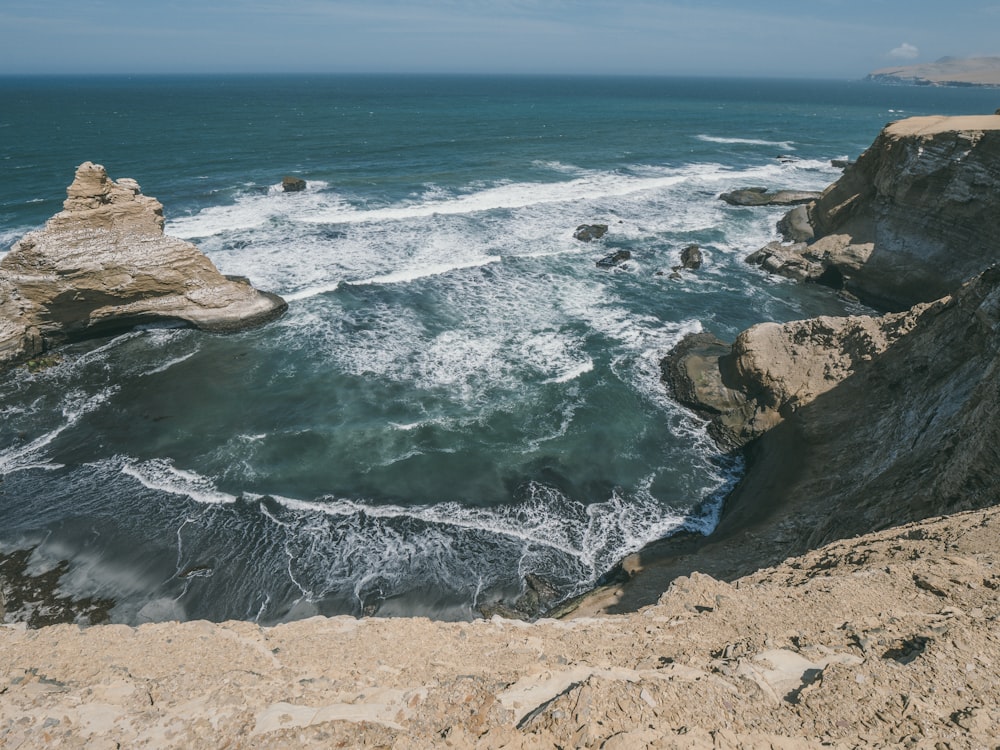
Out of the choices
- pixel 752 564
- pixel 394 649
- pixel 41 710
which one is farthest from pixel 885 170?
pixel 41 710

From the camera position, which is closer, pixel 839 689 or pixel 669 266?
pixel 839 689

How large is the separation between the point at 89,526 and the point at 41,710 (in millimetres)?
10886

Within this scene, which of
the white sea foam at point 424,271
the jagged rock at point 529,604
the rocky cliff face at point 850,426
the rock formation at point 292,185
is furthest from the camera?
the rock formation at point 292,185

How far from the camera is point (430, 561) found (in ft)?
45.5

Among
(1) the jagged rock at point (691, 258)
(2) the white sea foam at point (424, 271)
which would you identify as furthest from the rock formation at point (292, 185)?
(1) the jagged rock at point (691, 258)

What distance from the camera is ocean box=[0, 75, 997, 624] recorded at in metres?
13.9

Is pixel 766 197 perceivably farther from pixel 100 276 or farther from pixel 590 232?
pixel 100 276

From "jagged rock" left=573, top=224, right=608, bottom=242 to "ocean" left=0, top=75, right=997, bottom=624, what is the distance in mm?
674

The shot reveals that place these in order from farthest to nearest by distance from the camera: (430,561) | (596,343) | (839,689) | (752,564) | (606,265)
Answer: (606,265), (596,343), (430,561), (752,564), (839,689)

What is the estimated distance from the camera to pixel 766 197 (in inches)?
1709

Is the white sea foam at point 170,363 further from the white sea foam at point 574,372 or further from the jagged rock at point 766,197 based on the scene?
the jagged rock at point 766,197

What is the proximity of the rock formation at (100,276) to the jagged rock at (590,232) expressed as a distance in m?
20.1

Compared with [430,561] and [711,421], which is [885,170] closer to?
[711,421]

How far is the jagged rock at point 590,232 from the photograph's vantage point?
3484cm
